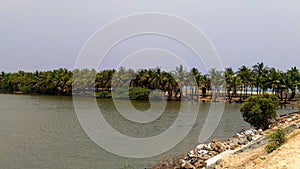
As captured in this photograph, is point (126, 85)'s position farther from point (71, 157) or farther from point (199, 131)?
point (71, 157)

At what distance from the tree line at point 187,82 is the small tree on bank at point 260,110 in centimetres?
3387

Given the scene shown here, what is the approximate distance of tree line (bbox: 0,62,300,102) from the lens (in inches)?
2318

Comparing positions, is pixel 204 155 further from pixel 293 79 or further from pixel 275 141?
pixel 293 79

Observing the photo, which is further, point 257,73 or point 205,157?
point 257,73

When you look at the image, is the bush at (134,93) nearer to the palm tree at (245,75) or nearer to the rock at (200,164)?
the palm tree at (245,75)

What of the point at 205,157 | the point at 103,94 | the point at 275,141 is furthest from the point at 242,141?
the point at 103,94

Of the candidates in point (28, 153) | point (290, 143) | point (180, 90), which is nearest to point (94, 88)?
point (180, 90)

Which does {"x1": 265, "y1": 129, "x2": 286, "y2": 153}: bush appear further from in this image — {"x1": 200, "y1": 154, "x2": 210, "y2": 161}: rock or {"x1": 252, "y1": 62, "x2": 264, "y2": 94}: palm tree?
{"x1": 252, "y1": 62, "x2": 264, "y2": 94}: palm tree

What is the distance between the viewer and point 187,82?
60.7 metres

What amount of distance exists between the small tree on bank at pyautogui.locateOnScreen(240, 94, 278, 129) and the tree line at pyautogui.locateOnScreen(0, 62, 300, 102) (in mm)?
33865

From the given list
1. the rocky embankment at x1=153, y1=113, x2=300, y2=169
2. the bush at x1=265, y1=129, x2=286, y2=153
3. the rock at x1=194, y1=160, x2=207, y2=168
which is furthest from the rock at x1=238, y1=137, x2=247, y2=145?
the bush at x1=265, y1=129, x2=286, y2=153

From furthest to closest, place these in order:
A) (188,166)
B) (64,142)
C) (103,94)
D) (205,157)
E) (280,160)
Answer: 1. (103,94)
2. (64,142)
3. (205,157)
4. (188,166)
5. (280,160)

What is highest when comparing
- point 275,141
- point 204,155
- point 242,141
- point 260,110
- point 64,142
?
point 260,110

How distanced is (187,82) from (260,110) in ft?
121
